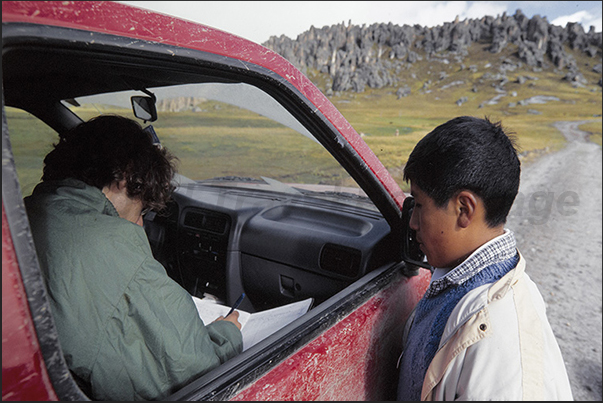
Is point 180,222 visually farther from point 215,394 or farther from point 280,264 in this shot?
point 215,394

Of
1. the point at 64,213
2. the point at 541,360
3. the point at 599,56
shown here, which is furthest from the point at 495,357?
the point at 599,56

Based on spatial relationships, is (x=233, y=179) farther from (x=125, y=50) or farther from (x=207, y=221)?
(x=125, y=50)

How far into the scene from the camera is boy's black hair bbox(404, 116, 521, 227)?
4.16 feet

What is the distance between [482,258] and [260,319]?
1.01 m

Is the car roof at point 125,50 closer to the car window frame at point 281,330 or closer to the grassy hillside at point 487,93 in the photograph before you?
the car window frame at point 281,330

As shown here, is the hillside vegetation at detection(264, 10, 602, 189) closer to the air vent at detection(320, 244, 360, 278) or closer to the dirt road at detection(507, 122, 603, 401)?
the dirt road at detection(507, 122, 603, 401)

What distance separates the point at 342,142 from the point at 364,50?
10648 centimetres

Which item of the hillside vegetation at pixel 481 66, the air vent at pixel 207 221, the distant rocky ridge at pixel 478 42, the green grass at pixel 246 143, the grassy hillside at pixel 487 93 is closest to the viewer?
the green grass at pixel 246 143

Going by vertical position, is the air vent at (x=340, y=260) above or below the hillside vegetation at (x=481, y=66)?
below

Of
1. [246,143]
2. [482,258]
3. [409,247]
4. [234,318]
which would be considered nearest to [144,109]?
[246,143]

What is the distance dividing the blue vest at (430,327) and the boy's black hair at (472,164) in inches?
7.4

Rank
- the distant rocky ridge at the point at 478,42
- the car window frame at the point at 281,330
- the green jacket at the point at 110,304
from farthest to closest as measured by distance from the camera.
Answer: the distant rocky ridge at the point at 478,42 → the green jacket at the point at 110,304 → the car window frame at the point at 281,330

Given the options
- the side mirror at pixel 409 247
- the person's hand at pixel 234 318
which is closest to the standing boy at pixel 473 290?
the side mirror at pixel 409 247

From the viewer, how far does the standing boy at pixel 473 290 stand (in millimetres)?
1057
